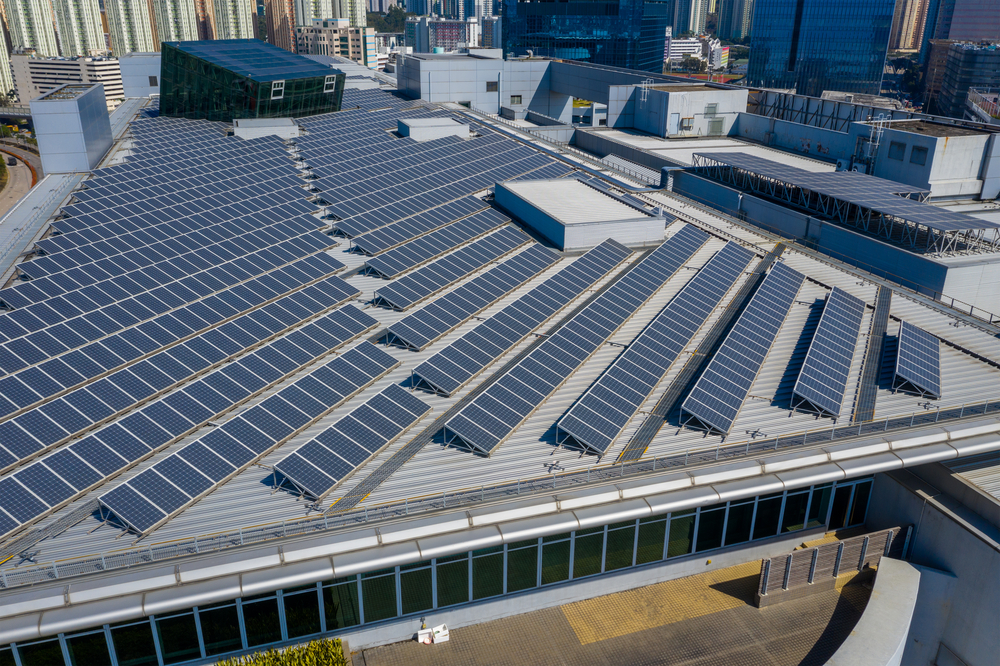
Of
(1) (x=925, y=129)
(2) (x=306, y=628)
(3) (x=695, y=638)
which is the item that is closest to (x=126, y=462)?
(2) (x=306, y=628)

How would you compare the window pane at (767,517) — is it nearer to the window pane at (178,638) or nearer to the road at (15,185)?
the window pane at (178,638)

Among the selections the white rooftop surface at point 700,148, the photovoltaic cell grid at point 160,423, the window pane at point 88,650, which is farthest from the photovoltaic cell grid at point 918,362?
the white rooftop surface at point 700,148

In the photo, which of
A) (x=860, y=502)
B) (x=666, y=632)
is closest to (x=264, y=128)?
(x=666, y=632)

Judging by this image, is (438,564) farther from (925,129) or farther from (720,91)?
(720,91)

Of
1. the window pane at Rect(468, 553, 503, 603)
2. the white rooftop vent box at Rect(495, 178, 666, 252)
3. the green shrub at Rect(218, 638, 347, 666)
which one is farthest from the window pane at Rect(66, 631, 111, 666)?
the white rooftop vent box at Rect(495, 178, 666, 252)

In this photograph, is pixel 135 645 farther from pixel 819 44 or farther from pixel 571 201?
pixel 819 44

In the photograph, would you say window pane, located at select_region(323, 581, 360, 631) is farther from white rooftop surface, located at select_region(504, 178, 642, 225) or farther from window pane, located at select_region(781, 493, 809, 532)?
white rooftop surface, located at select_region(504, 178, 642, 225)
